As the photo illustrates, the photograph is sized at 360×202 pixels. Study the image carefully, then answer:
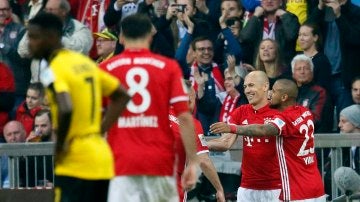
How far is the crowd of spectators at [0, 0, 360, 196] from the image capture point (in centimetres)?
1745

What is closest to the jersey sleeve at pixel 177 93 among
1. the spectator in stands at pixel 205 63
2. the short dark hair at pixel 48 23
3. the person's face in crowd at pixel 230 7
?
the short dark hair at pixel 48 23

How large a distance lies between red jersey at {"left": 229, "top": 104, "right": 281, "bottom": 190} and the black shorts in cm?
466

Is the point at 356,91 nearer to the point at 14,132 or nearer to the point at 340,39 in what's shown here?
the point at 340,39

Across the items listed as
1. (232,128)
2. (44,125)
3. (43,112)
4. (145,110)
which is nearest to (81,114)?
(145,110)

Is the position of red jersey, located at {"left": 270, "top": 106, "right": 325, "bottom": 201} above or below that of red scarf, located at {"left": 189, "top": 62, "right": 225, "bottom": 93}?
below

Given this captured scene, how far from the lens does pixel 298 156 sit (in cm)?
1473

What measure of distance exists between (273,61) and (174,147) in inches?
254

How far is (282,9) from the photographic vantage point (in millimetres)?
18250

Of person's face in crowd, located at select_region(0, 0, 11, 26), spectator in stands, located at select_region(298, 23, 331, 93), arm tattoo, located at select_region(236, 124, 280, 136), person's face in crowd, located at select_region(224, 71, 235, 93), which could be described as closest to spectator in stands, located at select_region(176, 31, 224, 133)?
person's face in crowd, located at select_region(224, 71, 235, 93)

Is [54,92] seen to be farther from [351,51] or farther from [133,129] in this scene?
[351,51]

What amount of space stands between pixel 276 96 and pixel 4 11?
5.80 metres

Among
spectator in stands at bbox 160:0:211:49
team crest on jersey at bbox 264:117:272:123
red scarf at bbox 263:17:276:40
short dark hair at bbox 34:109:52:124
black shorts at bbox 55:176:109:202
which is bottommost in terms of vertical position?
black shorts at bbox 55:176:109:202

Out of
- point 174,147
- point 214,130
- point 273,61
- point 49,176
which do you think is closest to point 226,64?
point 273,61

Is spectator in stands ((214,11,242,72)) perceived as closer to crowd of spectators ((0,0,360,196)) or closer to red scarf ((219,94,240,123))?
crowd of spectators ((0,0,360,196))
